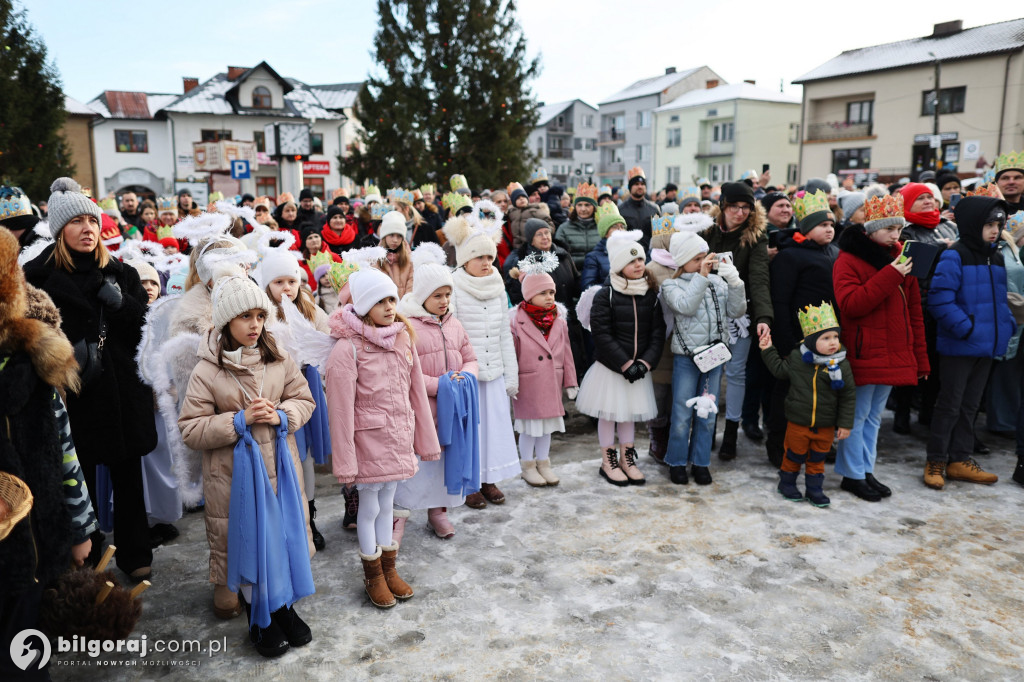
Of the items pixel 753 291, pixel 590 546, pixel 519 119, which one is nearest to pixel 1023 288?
pixel 753 291

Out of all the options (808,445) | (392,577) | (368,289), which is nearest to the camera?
(368,289)

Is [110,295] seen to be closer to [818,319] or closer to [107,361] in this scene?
[107,361]

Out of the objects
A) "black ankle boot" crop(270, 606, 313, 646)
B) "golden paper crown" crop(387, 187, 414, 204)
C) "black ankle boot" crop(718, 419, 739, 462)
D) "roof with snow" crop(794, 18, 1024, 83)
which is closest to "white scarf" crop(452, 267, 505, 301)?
"black ankle boot" crop(270, 606, 313, 646)

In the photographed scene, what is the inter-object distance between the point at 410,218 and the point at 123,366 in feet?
19.7

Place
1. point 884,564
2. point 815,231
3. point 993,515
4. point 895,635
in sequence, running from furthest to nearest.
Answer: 1. point 815,231
2. point 993,515
3. point 884,564
4. point 895,635

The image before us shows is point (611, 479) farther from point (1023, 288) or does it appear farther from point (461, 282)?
point (1023, 288)

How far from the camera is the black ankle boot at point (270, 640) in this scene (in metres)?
3.33

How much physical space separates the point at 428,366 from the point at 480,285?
3.01ft

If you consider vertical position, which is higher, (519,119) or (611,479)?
(519,119)

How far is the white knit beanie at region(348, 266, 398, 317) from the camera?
12.5ft

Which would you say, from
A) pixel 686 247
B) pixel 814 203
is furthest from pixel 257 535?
pixel 814 203

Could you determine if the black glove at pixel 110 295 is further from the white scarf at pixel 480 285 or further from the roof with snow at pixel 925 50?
the roof with snow at pixel 925 50

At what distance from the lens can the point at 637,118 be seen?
6228cm

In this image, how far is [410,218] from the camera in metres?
9.60
